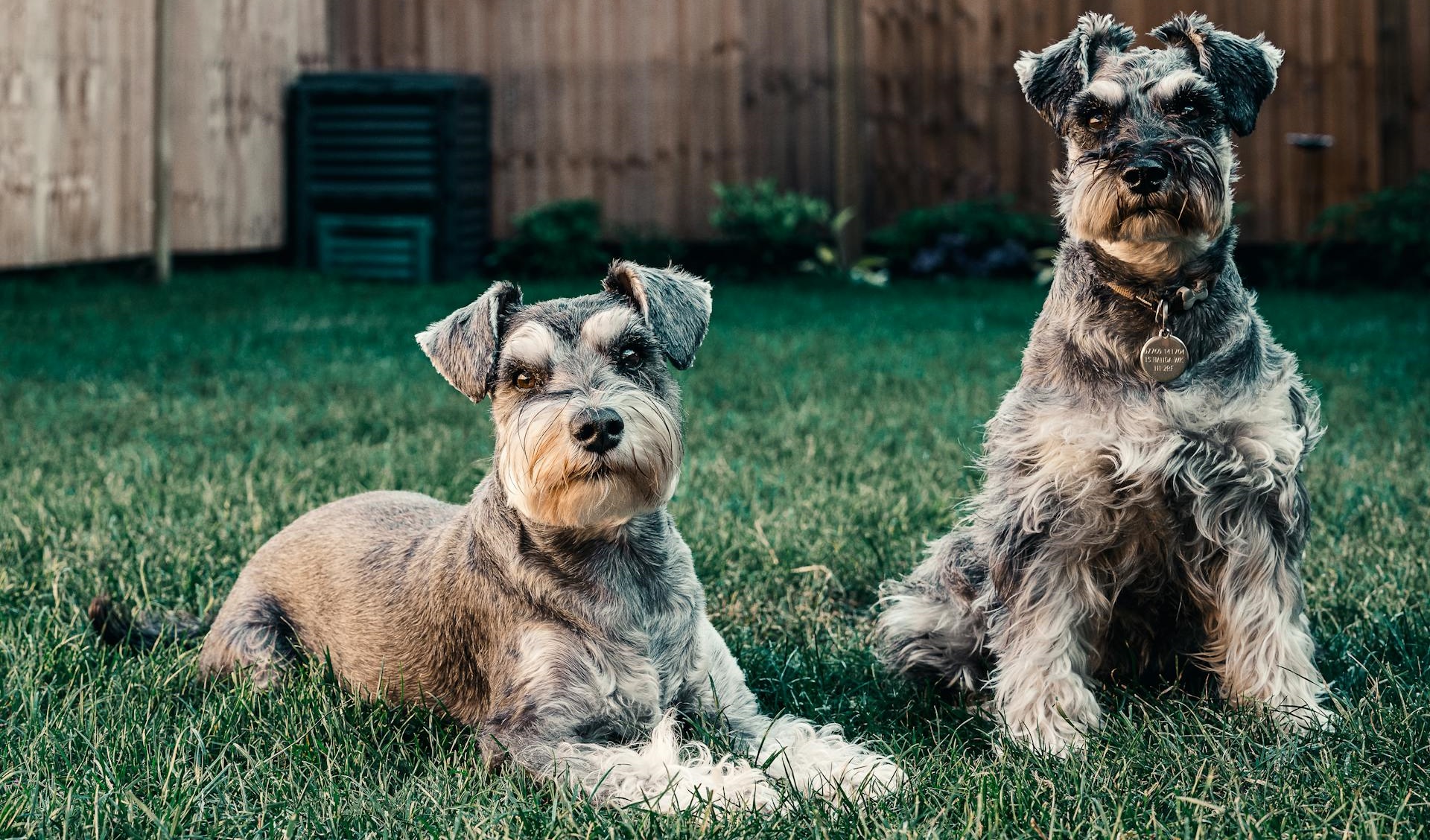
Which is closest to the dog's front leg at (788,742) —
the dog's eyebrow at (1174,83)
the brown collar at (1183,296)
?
the brown collar at (1183,296)

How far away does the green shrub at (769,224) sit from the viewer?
12.7 metres

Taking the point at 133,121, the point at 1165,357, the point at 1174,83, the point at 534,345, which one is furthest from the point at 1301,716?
the point at 133,121

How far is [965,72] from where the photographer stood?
504 inches

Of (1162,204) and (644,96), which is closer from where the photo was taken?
(1162,204)

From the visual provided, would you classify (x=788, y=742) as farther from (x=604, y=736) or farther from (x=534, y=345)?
(x=534, y=345)

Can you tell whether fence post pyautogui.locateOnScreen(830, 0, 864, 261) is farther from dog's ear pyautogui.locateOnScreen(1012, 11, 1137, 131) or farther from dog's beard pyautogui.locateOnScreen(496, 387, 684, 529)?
dog's beard pyautogui.locateOnScreen(496, 387, 684, 529)

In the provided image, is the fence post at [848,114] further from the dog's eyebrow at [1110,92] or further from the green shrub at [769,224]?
the dog's eyebrow at [1110,92]

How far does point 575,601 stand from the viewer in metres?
3.16

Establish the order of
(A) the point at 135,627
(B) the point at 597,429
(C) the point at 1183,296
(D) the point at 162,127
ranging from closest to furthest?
(B) the point at 597,429 < (C) the point at 1183,296 < (A) the point at 135,627 < (D) the point at 162,127

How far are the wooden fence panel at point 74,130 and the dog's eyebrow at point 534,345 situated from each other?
8267 mm

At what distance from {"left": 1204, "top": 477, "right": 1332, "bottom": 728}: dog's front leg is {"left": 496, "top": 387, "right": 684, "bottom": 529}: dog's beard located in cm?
127

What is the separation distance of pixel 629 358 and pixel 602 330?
0.10 m

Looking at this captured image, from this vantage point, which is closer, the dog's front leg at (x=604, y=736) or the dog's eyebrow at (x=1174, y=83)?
the dog's front leg at (x=604, y=736)

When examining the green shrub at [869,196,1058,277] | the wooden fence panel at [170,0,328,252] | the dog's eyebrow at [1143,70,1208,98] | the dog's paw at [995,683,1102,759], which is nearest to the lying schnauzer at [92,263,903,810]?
the dog's paw at [995,683,1102,759]
